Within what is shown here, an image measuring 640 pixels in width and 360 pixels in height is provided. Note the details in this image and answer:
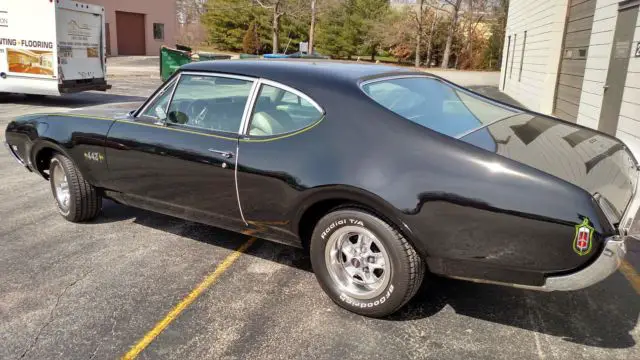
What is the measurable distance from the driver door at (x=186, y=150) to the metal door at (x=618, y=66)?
6755mm

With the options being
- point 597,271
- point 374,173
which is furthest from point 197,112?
point 597,271

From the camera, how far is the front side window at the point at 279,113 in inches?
127

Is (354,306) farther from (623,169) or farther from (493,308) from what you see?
(623,169)

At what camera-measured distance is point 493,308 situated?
10.7 feet

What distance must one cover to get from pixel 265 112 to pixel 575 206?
1.96m

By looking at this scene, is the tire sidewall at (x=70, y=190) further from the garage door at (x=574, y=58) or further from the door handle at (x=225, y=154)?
the garage door at (x=574, y=58)

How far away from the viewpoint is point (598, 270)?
2486 millimetres

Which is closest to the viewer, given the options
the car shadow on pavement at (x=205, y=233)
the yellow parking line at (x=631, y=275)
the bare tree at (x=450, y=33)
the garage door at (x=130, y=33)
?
the yellow parking line at (x=631, y=275)

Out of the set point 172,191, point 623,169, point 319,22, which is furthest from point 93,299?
point 319,22

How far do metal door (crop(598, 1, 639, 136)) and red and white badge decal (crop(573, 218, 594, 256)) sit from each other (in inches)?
259

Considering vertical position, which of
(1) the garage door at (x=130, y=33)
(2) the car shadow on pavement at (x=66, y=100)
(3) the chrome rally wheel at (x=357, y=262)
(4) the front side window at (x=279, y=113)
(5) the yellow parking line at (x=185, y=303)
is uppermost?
(1) the garage door at (x=130, y=33)

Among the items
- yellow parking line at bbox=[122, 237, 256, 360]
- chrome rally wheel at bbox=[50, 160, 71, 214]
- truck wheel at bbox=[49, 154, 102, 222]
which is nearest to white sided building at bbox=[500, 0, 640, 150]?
yellow parking line at bbox=[122, 237, 256, 360]

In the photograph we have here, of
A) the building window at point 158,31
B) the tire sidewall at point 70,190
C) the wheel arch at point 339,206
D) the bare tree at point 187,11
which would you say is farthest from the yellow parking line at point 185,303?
the bare tree at point 187,11

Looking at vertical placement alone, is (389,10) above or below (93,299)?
Result: above
